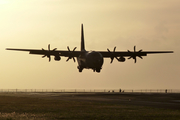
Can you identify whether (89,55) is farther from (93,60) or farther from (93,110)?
(93,110)

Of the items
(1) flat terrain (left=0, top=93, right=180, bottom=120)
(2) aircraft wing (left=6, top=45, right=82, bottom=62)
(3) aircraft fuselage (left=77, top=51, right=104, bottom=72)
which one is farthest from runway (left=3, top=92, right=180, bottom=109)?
(2) aircraft wing (left=6, top=45, right=82, bottom=62)

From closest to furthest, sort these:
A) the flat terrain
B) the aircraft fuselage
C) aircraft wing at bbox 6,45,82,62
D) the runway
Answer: the flat terrain, the runway, the aircraft fuselage, aircraft wing at bbox 6,45,82,62

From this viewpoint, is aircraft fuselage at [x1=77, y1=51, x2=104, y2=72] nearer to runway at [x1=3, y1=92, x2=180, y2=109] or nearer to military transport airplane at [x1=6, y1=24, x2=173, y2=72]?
military transport airplane at [x1=6, y1=24, x2=173, y2=72]

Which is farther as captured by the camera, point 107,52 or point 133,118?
point 107,52

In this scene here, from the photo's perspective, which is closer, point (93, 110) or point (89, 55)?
point (93, 110)

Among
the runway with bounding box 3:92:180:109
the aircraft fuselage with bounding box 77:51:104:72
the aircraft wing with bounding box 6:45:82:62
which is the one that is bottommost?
the runway with bounding box 3:92:180:109

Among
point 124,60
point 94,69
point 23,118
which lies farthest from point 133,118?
point 124,60

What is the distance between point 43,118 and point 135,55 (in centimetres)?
6042

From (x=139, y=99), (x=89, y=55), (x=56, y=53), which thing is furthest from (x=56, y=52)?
(x=139, y=99)

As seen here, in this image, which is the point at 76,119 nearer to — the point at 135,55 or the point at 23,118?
the point at 23,118

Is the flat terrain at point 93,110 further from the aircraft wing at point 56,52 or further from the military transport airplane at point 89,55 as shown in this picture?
the aircraft wing at point 56,52

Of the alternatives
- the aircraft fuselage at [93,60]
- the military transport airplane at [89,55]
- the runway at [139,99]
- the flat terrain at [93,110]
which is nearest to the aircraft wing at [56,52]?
the military transport airplane at [89,55]

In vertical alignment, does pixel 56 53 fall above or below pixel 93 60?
above

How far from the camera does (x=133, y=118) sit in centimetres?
2956
